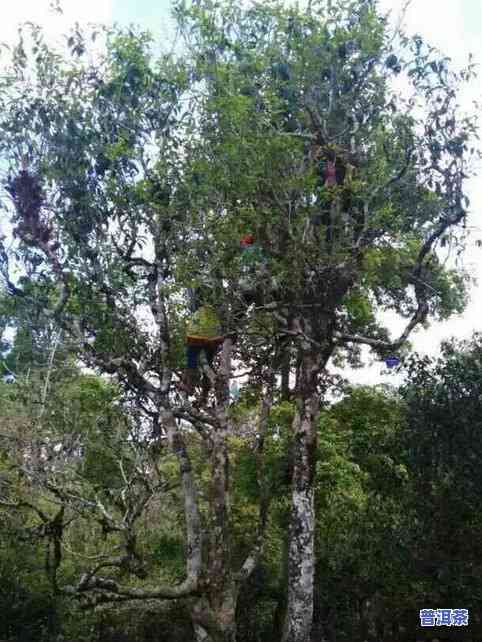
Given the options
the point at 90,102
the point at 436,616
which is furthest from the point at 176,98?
the point at 436,616

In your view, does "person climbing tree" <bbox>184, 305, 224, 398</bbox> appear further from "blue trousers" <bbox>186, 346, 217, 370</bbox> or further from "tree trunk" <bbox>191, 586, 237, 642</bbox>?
"tree trunk" <bbox>191, 586, 237, 642</bbox>

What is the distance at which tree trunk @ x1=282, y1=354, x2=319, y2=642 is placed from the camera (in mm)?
8523

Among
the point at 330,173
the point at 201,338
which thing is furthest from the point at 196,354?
the point at 330,173

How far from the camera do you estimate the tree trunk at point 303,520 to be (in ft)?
28.0

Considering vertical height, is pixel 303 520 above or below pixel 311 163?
below

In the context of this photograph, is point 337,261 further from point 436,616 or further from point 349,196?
point 436,616

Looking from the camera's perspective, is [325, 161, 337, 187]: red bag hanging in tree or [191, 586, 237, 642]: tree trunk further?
[325, 161, 337, 187]: red bag hanging in tree

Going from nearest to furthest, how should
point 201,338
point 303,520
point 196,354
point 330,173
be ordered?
point 303,520 < point 330,173 < point 201,338 < point 196,354

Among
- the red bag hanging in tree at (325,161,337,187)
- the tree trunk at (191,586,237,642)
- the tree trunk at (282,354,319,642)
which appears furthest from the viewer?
the red bag hanging in tree at (325,161,337,187)

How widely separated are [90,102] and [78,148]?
75 cm

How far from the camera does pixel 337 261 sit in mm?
Result: 8898

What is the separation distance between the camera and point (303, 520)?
8.81 metres

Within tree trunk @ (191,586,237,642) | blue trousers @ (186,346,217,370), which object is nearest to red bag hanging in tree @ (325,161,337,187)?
blue trousers @ (186,346,217,370)

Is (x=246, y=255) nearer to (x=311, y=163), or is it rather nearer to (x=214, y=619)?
(x=311, y=163)
